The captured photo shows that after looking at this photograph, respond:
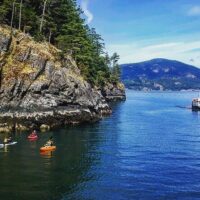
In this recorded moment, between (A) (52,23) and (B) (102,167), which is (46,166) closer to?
(B) (102,167)

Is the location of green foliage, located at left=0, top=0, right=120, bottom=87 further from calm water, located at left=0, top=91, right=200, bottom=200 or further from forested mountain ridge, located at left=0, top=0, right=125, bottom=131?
calm water, located at left=0, top=91, right=200, bottom=200

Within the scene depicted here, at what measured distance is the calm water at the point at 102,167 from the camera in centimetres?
4713

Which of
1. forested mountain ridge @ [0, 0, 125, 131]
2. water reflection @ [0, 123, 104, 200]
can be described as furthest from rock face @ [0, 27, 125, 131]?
water reflection @ [0, 123, 104, 200]

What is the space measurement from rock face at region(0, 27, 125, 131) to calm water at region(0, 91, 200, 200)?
5.56 metres

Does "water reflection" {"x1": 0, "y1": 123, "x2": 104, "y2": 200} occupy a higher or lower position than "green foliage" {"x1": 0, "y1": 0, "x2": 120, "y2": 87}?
lower

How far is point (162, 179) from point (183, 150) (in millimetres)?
21729

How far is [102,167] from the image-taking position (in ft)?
196

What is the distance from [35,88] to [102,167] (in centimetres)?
3707

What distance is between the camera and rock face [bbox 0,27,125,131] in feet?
290

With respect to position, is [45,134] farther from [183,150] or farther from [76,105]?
[183,150]

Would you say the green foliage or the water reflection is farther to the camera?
the green foliage

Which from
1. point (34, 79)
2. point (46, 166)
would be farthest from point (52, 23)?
point (46, 166)

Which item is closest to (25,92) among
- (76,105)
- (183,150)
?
(76,105)

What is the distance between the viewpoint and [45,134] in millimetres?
84938
